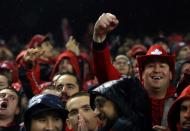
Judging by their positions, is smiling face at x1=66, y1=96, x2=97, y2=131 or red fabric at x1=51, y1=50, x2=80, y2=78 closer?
smiling face at x1=66, y1=96, x2=97, y2=131

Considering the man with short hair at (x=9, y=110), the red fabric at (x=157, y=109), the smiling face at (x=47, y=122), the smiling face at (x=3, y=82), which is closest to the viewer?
the smiling face at (x=47, y=122)

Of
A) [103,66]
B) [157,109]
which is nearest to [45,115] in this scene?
[103,66]

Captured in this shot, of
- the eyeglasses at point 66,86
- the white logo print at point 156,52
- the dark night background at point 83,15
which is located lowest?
the eyeglasses at point 66,86

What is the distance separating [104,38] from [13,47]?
394 inches

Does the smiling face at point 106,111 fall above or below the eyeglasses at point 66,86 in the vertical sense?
below

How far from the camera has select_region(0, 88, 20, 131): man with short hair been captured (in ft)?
18.8

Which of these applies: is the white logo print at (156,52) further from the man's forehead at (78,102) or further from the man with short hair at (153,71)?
the man's forehead at (78,102)

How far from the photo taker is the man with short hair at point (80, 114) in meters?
5.08

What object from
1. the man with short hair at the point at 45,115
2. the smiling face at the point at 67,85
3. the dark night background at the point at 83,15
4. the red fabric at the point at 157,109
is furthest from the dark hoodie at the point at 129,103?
the dark night background at the point at 83,15

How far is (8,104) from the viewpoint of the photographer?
19.3 ft

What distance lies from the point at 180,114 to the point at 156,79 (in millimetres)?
833

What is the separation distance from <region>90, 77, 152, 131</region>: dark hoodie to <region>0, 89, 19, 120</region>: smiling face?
176 cm

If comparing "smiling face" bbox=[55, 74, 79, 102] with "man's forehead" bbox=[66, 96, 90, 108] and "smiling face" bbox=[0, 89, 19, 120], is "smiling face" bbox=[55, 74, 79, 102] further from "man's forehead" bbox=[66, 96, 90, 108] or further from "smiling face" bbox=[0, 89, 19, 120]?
"man's forehead" bbox=[66, 96, 90, 108]

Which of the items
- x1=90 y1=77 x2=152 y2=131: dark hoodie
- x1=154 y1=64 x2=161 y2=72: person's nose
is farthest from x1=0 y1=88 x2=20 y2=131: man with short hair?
x1=90 y1=77 x2=152 y2=131: dark hoodie
